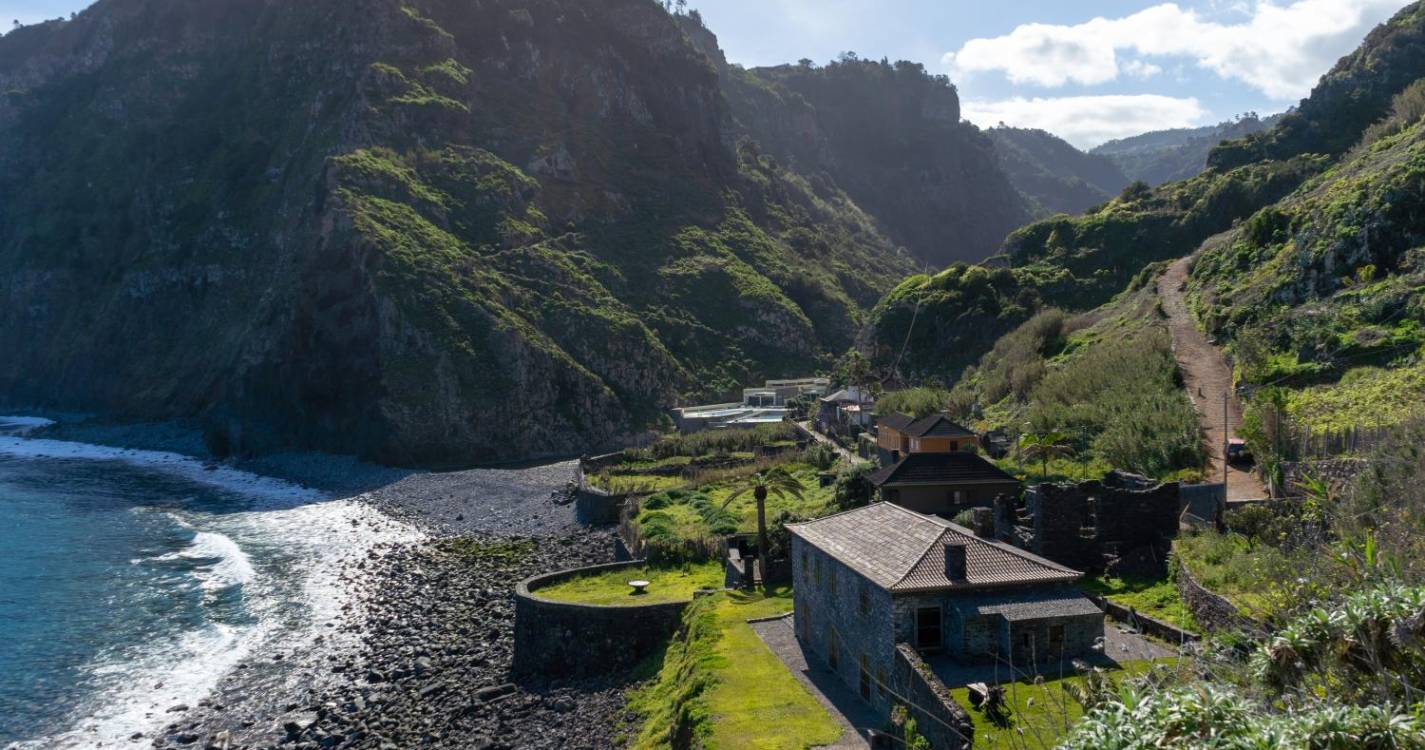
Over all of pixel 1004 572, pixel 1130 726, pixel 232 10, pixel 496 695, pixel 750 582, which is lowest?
pixel 496 695

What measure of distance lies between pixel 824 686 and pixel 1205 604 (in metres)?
10.00

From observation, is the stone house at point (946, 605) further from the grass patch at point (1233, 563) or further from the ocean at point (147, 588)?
the ocean at point (147, 588)

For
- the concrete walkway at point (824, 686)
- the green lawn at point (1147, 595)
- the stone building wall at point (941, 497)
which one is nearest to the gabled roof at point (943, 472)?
the stone building wall at point (941, 497)

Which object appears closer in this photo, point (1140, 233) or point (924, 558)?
point (924, 558)

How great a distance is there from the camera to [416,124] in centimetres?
13275

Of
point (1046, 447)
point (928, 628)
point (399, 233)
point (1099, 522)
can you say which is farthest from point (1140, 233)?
point (399, 233)

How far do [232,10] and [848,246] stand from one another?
118 metres

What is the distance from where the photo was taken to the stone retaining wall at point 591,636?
3556 centimetres

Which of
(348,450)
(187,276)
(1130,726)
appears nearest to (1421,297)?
(1130,726)

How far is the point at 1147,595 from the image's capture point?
27.2 m

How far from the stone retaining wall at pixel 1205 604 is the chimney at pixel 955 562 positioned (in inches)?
230

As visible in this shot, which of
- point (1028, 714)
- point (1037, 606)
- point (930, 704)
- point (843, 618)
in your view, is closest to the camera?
point (1028, 714)

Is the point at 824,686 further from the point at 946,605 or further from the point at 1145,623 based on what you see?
the point at 1145,623

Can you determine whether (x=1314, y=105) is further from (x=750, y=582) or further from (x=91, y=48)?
(x=91, y=48)
